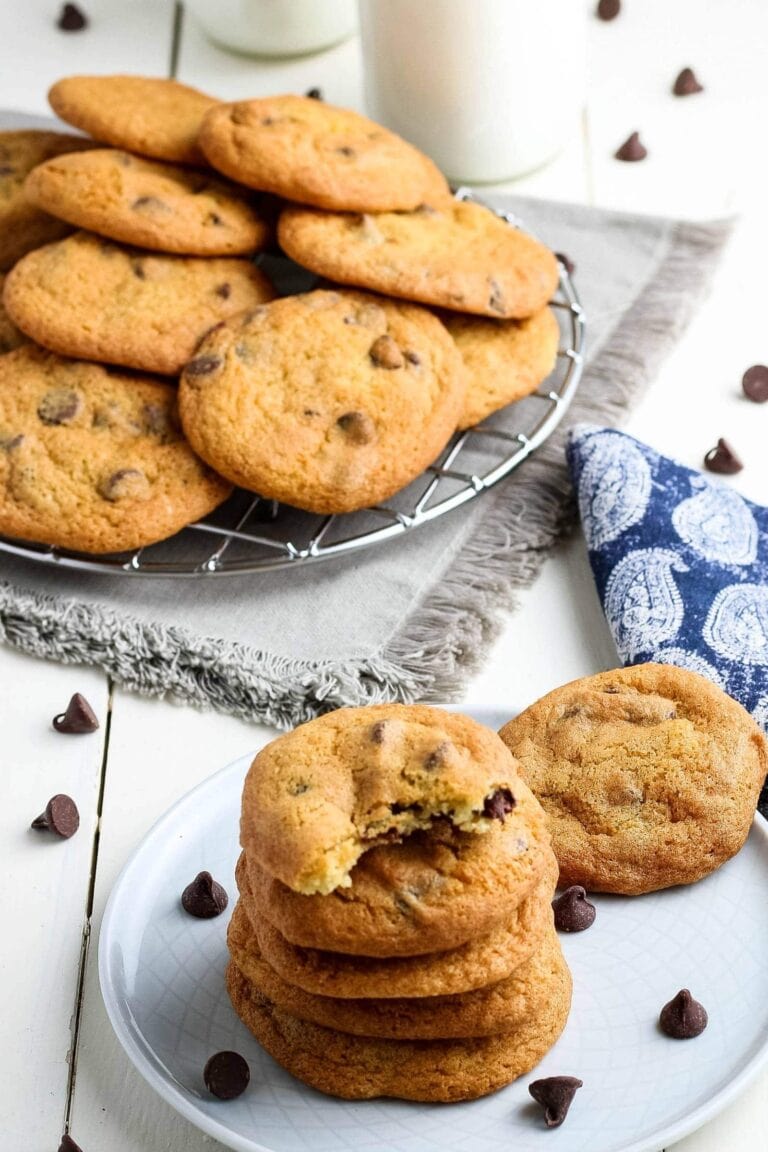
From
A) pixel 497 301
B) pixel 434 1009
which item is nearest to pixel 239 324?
pixel 497 301

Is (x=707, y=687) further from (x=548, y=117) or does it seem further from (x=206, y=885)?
(x=548, y=117)

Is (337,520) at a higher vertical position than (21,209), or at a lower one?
lower

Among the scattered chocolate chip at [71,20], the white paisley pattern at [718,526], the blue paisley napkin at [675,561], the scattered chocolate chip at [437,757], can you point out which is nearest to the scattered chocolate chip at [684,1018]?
the scattered chocolate chip at [437,757]

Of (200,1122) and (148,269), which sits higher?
(148,269)

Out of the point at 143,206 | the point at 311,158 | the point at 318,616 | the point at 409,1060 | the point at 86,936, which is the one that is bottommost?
the point at 86,936

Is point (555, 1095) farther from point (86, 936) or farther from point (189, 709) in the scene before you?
point (189, 709)

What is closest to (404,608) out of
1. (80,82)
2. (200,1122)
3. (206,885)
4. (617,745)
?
(617,745)
